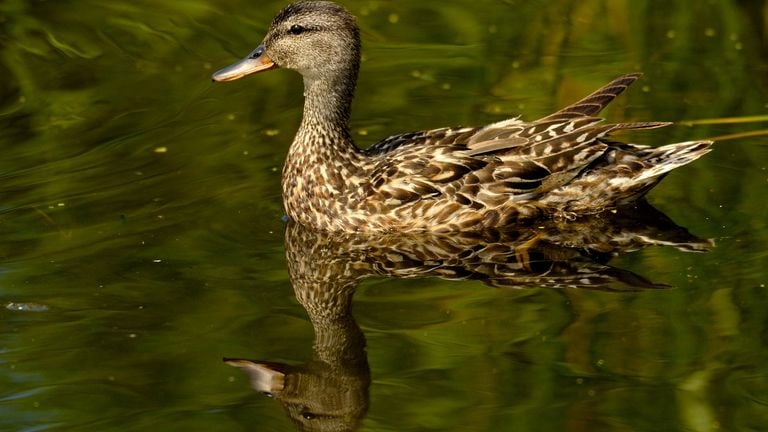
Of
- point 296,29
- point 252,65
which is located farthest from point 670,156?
point 252,65

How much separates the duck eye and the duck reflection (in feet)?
4.39

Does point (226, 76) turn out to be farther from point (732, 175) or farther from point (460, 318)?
point (732, 175)

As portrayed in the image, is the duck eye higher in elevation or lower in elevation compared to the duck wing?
higher

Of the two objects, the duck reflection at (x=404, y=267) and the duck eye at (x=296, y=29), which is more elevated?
the duck eye at (x=296, y=29)

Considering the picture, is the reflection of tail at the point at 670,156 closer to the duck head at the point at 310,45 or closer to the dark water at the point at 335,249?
the dark water at the point at 335,249

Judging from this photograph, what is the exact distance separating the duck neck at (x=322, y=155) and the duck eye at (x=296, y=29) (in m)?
0.37

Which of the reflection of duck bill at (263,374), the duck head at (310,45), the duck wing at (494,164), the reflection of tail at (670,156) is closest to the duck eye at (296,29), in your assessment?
the duck head at (310,45)

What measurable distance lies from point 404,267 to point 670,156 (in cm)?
206

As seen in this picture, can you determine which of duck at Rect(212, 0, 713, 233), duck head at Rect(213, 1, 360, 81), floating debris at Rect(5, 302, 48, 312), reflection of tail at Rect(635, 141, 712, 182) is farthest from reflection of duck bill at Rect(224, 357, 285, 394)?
reflection of tail at Rect(635, 141, 712, 182)

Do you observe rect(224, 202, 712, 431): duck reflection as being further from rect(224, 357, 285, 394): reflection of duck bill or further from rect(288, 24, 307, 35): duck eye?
rect(288, 24, 307, 35): duck eye

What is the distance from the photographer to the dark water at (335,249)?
7.62 m

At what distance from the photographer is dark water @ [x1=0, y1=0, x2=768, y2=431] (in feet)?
25.0

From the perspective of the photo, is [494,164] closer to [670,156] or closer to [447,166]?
[447,166]

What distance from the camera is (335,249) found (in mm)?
9852
